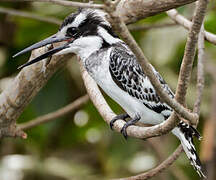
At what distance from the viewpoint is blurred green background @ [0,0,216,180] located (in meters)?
3.92

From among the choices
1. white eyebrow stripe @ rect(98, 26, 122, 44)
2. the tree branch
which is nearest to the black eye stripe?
white eyebrow stripe @ rect(98, 26, 122, 44)

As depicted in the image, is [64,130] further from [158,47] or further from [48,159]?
[158,47]

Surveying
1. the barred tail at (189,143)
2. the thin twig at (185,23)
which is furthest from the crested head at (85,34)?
the barred tail at (189,143)

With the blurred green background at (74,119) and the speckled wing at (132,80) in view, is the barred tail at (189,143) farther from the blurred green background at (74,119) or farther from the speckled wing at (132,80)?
the blurred green background at (74,119)

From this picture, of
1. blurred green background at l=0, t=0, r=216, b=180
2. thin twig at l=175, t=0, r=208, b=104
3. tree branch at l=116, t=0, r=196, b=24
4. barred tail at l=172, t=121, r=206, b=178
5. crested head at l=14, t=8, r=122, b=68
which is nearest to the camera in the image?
thin twig at l=175, t=0, r=208, b=104

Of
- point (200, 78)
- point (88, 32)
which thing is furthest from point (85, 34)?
point (200, 78)

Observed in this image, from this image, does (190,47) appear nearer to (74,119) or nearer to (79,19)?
(79,19)

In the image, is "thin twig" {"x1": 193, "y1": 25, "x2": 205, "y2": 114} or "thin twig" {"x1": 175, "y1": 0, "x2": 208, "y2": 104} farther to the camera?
"thin twig" {"x1": 193, "y1": 25, "x2": 205, "y2": 114}

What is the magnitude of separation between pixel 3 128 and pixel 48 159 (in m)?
1.41

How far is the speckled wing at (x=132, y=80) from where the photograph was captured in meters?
2.75

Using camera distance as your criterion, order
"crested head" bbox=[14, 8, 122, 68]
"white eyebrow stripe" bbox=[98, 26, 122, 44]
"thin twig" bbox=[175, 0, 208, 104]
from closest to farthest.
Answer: "thin twig" bbox=[175, 0, 208, 104] → "crested head" bbox=[14, 8, 122, 68] → "white eyebrow stripe" bbox=[98, 26, 122, 44]

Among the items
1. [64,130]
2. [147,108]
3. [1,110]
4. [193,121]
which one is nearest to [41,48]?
[1,110]

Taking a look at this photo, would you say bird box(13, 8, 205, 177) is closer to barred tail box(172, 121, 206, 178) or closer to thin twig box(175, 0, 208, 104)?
barred tail box(172, 121, 206, 178)

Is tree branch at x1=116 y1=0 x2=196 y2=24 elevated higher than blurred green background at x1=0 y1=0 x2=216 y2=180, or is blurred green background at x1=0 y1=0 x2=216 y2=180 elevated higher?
tree branch at x1=116 y1=0 x2=196 y2=24
